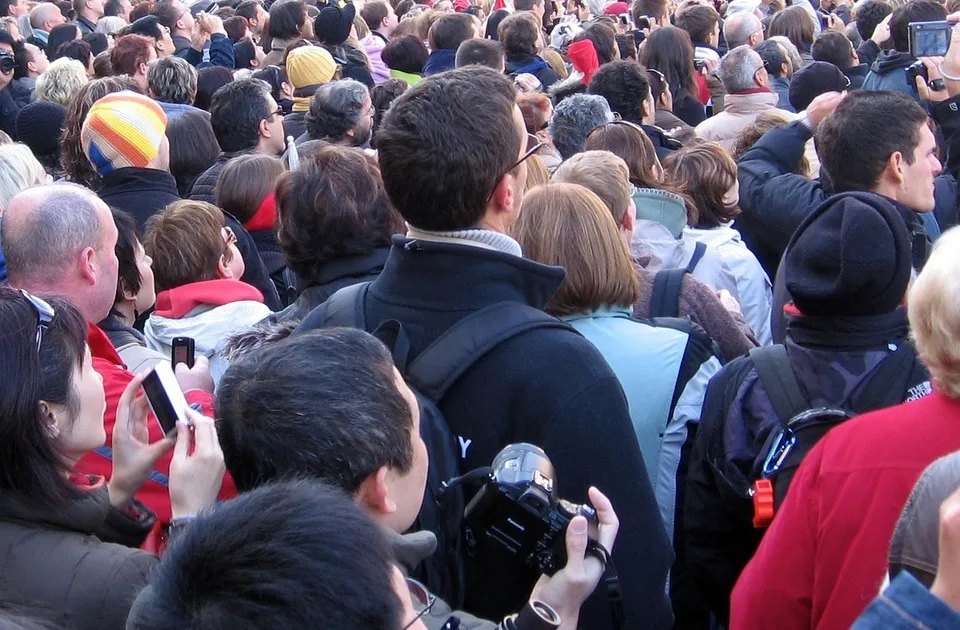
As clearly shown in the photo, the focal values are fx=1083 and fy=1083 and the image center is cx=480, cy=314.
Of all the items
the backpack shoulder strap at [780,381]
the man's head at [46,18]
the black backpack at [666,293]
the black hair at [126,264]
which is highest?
the backpack shoulder strap at [780,381]

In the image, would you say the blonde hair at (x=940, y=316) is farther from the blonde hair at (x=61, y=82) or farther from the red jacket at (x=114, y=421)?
the blonde hair at (x=61, y=82)

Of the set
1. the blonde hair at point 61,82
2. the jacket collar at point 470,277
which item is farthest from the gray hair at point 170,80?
the jacket collar at point 470,277

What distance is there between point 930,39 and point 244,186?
340 cm

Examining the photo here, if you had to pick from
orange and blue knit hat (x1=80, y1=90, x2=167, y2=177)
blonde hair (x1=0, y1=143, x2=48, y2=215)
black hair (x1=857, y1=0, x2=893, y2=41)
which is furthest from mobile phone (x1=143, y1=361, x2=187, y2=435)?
black hair (x1=857, y1=0, x2=893, y2=41)

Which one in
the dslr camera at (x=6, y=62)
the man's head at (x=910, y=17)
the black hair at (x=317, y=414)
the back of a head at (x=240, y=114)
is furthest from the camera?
the dslr camera at (x=6, y=62)

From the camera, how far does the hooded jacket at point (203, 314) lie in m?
3.21

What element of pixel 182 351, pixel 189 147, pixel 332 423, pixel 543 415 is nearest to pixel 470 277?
pixel 543 415

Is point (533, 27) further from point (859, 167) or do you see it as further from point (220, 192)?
point (859, 167)

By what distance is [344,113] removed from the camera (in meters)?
5.45

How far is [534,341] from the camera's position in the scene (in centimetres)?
194

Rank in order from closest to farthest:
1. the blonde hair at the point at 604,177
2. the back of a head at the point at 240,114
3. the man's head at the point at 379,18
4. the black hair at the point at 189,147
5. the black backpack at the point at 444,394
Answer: the black backpack at the point at 444,394, the blonde hair at the point at 604,177, the black hair at the point at 189,147, the back of a head at the point at 240,114, the man's head at the point at 379,18

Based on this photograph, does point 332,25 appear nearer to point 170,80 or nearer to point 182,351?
point 170,80

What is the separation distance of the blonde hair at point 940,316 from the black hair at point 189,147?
3.83 m

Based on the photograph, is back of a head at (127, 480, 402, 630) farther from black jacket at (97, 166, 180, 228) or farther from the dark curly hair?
black jacket at (97, 166, 180, 228)
